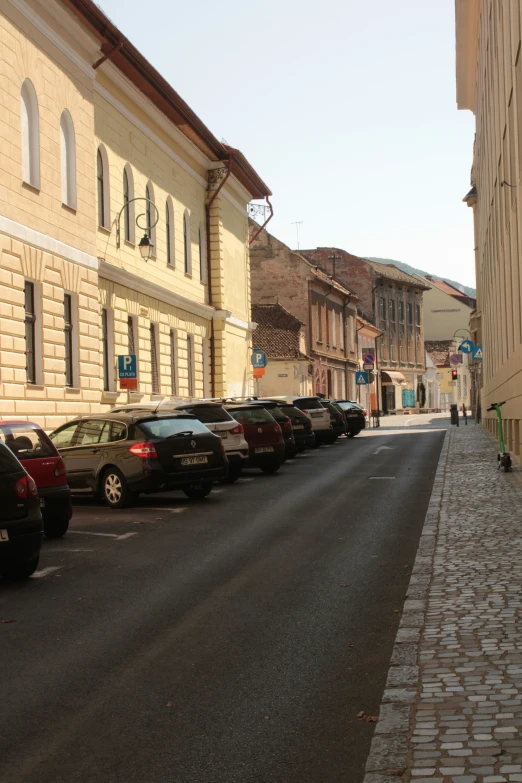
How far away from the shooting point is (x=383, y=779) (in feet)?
14.6

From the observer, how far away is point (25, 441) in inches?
504

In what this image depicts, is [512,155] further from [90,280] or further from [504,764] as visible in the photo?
[504,764]

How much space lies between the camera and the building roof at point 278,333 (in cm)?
6200

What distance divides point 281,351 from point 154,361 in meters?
29.6

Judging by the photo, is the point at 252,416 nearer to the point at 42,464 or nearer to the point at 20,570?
the point at 42,464

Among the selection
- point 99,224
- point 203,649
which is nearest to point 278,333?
point 99,224

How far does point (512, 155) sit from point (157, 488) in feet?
31.9

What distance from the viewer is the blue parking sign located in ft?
82.8

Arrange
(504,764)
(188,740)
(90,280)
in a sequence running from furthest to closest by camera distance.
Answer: (90,280) < (188,740) < (504,764)

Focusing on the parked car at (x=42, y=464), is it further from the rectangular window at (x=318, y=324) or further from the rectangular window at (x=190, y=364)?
the rectangular window at (x=318, y=324)

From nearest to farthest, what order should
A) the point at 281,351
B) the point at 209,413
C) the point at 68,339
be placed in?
the point at 209,413 < the point at 68,339 < the point at 281,351

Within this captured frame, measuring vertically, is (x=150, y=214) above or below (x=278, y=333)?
above

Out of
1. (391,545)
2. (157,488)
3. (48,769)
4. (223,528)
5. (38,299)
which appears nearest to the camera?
(48,769)

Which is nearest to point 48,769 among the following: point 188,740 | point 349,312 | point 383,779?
point 188,740
